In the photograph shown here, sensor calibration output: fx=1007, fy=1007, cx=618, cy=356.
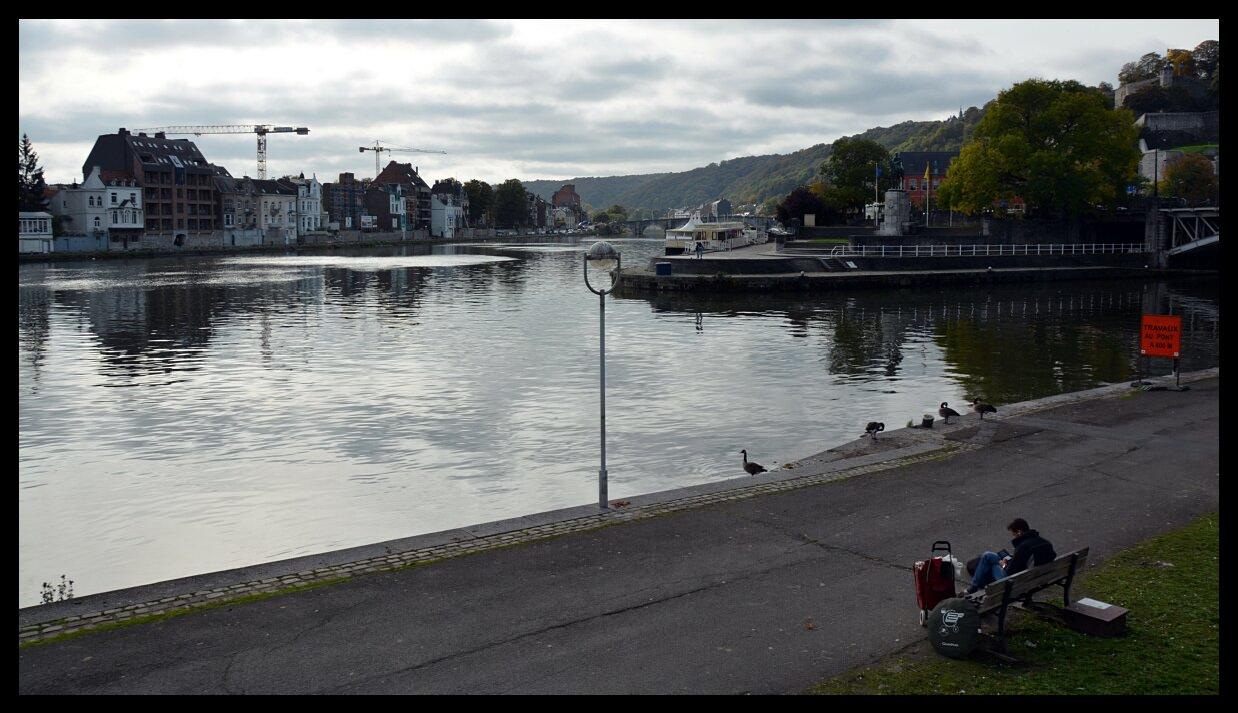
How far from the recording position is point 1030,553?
41.0 feet

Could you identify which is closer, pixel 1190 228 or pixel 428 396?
pixel 428 396

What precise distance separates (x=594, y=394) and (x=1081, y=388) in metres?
17.8

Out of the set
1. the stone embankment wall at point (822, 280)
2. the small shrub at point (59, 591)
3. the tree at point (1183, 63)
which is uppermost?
the tree at point (1183, 63)

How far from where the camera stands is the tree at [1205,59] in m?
180

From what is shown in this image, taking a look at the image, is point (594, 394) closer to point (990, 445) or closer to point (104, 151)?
point (990, 445)

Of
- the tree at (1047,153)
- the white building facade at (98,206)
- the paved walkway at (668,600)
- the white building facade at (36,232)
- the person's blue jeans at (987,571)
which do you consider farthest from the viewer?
the white building facade at (98,206)

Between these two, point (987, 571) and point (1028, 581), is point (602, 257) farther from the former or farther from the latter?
point (1028, 581)

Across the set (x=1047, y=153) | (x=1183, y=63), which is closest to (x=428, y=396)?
(x=1047, y=153)

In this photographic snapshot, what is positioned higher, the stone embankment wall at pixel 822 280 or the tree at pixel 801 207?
the tree at pixel 801 207

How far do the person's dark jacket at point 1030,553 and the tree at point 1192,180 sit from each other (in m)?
126

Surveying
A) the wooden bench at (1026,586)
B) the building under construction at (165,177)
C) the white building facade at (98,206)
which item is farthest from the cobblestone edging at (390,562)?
the building under construction at (165,177)

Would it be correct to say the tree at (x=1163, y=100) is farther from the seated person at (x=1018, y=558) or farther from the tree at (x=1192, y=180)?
the seated person at (x=1018, y=558)

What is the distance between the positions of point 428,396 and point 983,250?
255 ft
